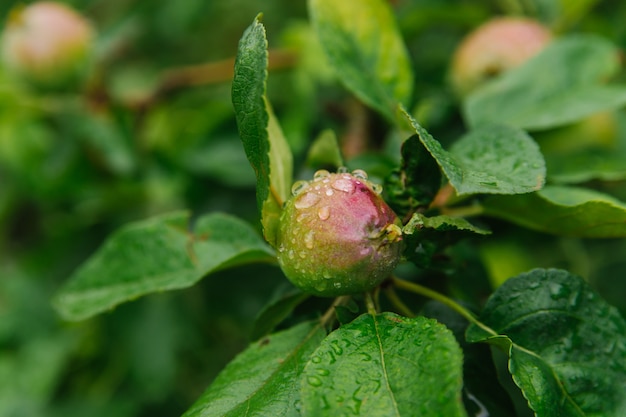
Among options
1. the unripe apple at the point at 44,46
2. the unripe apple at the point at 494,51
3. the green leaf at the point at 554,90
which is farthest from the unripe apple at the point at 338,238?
the unripe apple at the point at 44,46

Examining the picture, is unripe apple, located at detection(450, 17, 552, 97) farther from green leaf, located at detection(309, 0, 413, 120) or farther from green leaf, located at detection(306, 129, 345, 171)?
green leaf, located at detection(306, 129, 345, 171)

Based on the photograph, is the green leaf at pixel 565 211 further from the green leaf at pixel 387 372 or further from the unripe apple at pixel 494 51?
the unripe apple at pixel 494 51

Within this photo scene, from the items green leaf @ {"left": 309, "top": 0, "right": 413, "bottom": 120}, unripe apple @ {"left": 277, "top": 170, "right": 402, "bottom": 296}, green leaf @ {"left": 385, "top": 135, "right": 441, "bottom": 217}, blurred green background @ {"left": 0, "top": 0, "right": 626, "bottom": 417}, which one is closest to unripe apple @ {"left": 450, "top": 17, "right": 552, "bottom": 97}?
blurred green background @ {"left": 0, "top": 0, "right": 626, "bottom": 417}

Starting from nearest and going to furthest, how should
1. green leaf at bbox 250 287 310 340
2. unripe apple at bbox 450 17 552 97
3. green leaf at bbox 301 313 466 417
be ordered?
green leaf at bbox 301 313 466 417 < green leaf at bbox 250 287 310 340 < unripe apple at bbox 450 17 552 97

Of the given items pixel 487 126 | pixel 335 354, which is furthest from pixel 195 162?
pixel 335 354

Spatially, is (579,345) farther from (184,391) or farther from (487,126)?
(184,391)

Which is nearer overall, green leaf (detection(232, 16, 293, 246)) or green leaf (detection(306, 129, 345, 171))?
green leaf (detection(232, 16, 293, 246))
